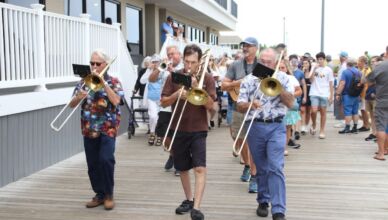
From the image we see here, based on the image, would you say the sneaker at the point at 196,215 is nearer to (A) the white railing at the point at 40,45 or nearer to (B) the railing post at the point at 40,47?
(A) the white railing at the point at 40,45

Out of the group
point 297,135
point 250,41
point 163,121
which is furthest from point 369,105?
point 163,121

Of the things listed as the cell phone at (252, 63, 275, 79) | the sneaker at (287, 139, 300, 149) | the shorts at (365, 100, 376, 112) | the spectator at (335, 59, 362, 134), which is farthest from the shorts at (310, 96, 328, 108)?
the cell phone at (252, 63, 275, 79)

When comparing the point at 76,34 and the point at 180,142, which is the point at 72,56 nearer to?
the point at 76,34

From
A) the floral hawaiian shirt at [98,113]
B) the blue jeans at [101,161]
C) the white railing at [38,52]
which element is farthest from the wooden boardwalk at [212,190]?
the white railing at [38,52]

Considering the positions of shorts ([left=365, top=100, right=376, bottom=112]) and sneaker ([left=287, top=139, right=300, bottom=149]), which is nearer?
sneaker ([left=287, top=139, right=300, bottom=149])

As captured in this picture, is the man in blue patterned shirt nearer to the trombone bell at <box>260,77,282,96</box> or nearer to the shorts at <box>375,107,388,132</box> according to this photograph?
the trombone bell at <box>260,77,282,96</box>

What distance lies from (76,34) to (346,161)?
5.42m

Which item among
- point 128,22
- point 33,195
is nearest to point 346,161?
point 33,195

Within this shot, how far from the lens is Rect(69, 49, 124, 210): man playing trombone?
5.31m

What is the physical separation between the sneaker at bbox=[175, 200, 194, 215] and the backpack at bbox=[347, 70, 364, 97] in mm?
7264

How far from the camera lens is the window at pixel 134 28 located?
16397mm

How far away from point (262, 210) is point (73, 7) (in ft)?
28.4

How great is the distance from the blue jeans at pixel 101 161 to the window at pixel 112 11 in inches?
375

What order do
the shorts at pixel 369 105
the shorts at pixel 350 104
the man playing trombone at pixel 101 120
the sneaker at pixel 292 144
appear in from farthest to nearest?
the shorts at pixel 350 104 → the shorts at pixel 369 105 → the sneaker at pixel 292 144 → the man playing trombone at pixel 101 120
